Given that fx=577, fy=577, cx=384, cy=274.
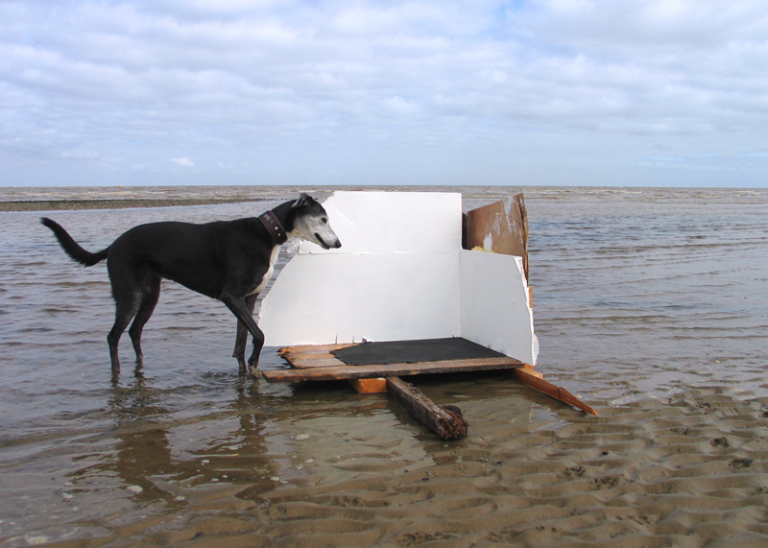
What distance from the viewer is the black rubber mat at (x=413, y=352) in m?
5.63

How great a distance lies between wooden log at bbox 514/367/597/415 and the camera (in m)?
4.54

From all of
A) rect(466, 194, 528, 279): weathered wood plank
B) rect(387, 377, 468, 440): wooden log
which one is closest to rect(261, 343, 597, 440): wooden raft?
rect(387, 377, 468, 440): wooden log

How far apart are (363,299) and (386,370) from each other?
4.77 feet

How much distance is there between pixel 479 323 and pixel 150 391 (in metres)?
3.36

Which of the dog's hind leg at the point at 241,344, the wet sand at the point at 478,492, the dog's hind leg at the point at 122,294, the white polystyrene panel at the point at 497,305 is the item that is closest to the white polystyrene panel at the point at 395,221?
the white polystyrene panel at the point at 497,305

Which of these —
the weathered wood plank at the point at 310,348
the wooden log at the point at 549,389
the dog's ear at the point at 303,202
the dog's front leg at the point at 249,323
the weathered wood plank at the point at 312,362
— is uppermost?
the dog's ear at the point at 303,202

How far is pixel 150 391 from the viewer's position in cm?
510

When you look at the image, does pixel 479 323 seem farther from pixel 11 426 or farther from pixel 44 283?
pixel 44 283

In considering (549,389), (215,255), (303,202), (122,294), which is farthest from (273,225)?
(549,389)

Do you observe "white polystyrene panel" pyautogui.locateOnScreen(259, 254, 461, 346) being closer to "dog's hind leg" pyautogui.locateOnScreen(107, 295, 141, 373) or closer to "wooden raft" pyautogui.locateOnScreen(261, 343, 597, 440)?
"wooden raft" pyautogui.locateOnScreen(261, 343, 597, 440)

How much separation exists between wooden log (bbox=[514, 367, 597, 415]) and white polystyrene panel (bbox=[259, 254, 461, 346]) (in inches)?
57.7

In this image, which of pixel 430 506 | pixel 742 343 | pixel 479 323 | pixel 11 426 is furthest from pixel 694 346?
pixel 11 426

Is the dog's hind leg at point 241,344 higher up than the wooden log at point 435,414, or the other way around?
the dog's hind leg at point 241,344

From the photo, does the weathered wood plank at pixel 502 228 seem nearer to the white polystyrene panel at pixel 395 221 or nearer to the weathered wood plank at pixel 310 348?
the white polystyrene panel at pixel 395 221
